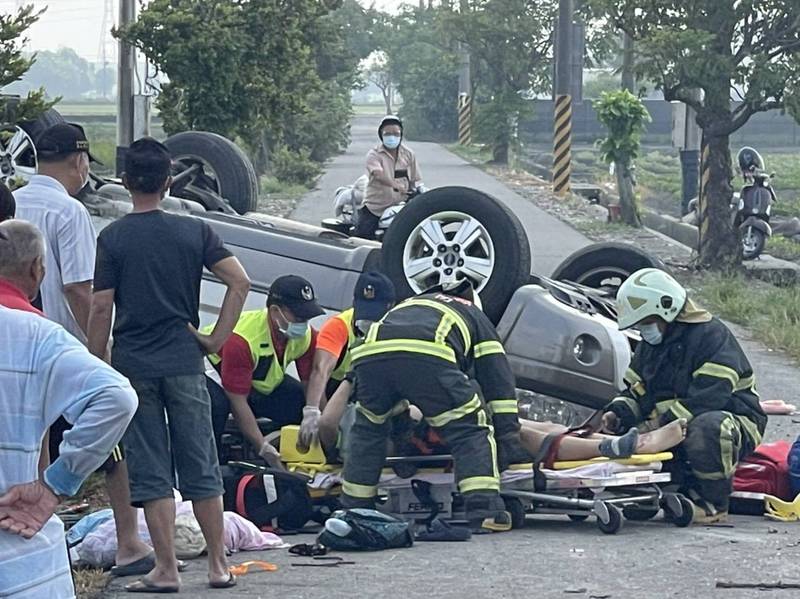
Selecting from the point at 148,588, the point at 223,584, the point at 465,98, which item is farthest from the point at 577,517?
the point at 465,98

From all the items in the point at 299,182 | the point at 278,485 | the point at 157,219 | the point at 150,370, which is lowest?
the point at 299,182

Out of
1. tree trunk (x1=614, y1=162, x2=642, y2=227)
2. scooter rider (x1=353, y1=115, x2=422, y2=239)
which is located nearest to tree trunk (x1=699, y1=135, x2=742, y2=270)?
tree trunk (x1=614, y1=162, x2=642, y2=227)

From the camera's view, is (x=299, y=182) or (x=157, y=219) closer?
(x=157, y=219)

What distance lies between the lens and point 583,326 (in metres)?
9.15

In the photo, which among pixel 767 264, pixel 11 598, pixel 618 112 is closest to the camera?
pixel 11 598

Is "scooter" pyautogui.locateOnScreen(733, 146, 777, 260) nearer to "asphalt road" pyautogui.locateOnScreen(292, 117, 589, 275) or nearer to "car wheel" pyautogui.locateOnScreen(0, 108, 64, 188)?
"asphalt road" pyautogui.locateOnScreen(292, 117, 589, 275)

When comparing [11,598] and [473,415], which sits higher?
[11,598]

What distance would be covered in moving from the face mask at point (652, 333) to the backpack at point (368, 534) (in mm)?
1690

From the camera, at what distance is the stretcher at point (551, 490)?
7504 millimetres

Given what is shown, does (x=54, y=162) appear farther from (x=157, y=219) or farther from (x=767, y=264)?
(x=767, y=264)

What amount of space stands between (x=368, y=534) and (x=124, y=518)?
110cm

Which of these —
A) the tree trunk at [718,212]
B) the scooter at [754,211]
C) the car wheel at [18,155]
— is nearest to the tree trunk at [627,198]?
the scooter at [754,211]

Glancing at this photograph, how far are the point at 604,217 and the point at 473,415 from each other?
71.0 ft

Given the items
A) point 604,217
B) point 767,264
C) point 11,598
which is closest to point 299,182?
point 604,217
